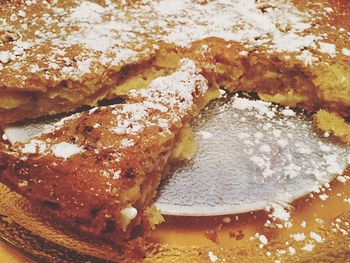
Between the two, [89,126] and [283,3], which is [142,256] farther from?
[283,3]

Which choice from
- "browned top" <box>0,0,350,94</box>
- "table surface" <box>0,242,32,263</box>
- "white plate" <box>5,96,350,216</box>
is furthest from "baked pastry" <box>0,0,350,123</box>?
"table surface" <box>0,242,32,263</box>

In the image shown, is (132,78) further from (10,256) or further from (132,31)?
(10,256)

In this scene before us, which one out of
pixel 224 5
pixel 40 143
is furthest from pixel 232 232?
pixel 224 5

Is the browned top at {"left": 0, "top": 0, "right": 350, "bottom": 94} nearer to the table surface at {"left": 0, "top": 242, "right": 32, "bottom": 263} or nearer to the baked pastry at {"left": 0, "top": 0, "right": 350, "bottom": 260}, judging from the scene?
the baked pastry at {"left": 0, "top": 0, "right": 350, "bottom": 260}

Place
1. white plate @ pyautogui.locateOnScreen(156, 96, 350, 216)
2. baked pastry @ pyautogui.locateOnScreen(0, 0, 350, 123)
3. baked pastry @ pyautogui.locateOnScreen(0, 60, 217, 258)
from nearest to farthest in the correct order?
baked pastry @ pyautogui.locateOnScreen(0, 60, 217, 258) → white plate @ pyautogui.locateOnScreen(156, 96, 350, 216) → baked pastry @ pyautogui.locateOnScreen(0, 0, 350, 123)

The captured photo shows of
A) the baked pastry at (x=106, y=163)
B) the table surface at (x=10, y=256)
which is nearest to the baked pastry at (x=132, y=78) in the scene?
the baked pastry at (x=106, y=163)

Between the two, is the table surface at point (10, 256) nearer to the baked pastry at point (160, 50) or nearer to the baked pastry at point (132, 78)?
the baked pastry at point (132, 78)

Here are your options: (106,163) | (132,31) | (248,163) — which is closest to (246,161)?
(248,163)
